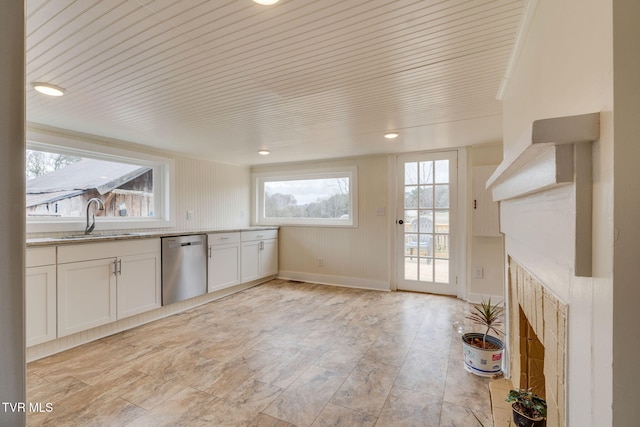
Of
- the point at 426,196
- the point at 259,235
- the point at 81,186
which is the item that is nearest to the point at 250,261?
the point at 259,235

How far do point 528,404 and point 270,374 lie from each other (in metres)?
1.53

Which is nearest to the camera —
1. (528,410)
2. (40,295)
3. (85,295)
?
(528,410)

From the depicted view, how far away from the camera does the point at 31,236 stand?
2.67 m

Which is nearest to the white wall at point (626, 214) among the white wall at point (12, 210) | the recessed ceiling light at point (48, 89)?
the white wall at point (12, 210)

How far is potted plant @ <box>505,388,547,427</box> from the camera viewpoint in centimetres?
124

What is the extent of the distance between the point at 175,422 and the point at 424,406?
1415mm

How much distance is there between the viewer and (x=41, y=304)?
2289 mm

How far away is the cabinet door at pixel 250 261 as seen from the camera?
14.1ft

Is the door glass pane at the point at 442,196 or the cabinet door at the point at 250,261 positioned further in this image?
the cabinet door at the point at 250,261

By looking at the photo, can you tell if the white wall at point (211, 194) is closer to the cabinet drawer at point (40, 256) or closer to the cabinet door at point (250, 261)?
the cabinet door at point (250, 261)

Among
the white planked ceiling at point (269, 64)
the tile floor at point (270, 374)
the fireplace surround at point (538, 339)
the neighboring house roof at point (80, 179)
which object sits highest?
the white planked ceiling at point (269, 64)

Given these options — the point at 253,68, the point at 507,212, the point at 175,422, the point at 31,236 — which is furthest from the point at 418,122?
the point at 31,236

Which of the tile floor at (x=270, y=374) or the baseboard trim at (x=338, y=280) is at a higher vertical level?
the baseboard trim at (x=338, y=280)

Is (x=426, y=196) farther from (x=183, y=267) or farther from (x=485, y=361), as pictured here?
(x=183, y=267)
